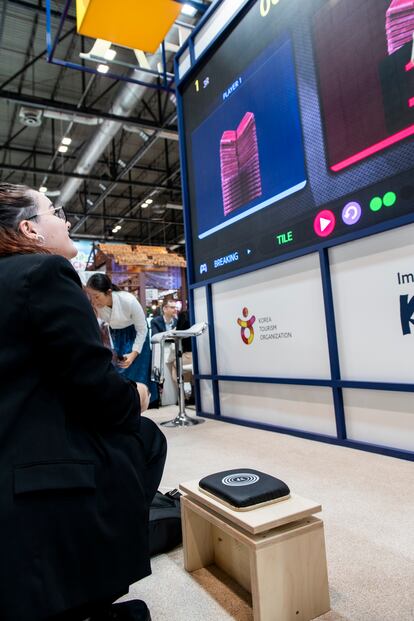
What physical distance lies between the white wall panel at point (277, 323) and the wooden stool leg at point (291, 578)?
75.5 inches

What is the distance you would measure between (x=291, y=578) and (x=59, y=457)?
2.34 ft

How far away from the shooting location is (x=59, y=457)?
0.80m

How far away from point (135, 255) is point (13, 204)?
8.67 meters

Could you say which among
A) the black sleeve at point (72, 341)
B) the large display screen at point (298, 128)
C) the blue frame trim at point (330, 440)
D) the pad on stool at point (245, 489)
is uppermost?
the large display screen at point (298, 128)

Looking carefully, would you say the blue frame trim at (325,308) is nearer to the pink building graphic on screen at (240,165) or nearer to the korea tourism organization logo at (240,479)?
the pink building graphic on screen at (240,165)

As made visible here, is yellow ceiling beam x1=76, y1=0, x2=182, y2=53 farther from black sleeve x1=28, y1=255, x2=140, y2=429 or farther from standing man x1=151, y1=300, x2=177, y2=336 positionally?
black sleeve x1=28, y1=255, x2=140, y2=429

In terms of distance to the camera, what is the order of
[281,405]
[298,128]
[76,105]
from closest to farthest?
[298,128] → [281,405] → [76,105]

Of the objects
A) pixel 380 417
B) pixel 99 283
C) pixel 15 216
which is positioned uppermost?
pixel 99 283

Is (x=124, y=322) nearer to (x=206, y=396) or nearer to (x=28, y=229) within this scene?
(x=206, y=396)

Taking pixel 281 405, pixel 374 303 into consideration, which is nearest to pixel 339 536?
pixel 374 303

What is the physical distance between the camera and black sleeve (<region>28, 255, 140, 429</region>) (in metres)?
0.82

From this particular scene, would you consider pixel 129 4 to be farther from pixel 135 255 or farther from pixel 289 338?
pixel 135 255

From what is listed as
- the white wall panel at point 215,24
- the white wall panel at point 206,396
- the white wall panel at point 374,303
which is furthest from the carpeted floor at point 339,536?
the white wall panel at point 215,24

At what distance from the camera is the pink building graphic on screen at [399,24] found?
7.78ft
